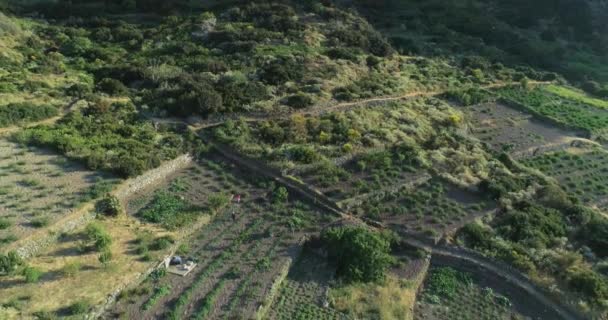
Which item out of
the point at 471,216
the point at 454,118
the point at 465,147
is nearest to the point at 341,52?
the point at 454,118

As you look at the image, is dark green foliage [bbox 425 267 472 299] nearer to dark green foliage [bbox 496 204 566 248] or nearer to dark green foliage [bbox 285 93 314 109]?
dark green foliage [bbox 496 204 566 248]

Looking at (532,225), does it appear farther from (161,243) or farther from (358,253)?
(161,243)

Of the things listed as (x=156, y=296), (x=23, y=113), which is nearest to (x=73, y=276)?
(x=156, y=296)

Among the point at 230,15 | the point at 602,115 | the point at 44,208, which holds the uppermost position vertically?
the point at 230,15

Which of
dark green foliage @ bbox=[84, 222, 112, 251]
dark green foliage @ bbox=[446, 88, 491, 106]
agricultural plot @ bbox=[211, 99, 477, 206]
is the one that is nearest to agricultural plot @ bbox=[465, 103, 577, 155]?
dark green foliage @ bbox=[446, 88, 491, 106]

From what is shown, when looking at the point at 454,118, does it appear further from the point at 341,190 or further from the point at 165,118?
the point at 165,118

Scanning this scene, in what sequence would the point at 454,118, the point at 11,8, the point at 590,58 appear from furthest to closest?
the point at 590,58 < the point at 11,8 < the point at 454,118

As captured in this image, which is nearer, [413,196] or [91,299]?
[91,299]
